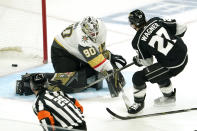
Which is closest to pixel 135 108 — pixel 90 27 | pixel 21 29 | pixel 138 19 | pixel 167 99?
pixel 167 99

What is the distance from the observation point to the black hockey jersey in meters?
4.22

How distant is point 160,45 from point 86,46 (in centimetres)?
78

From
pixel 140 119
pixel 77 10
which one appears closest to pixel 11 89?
pixel 140 119

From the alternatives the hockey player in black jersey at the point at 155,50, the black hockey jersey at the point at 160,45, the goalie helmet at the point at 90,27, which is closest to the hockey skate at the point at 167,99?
the hockey player in black jersey at the point at 155,50

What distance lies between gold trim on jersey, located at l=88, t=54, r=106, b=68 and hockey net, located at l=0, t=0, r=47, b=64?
1331 millimetres

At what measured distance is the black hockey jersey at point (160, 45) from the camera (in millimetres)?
4219

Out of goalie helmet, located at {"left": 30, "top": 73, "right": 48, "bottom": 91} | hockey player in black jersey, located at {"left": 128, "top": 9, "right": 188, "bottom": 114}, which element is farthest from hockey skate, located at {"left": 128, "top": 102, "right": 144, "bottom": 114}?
goalie helmet, located at {"left": 30, "top": 73, "right": 48, "bottom": 91}

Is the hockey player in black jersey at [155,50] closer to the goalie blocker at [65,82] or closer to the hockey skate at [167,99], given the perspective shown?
the hockey skate at [167,99]

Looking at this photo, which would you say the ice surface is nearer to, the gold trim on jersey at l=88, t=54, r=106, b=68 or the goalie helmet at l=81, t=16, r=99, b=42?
the gold trim on jersey at l=88, t=54, r=106, b=68

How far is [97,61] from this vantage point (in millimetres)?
4711

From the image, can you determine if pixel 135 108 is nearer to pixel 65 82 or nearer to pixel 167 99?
pixel 167 99

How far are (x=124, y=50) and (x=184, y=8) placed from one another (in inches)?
85.9

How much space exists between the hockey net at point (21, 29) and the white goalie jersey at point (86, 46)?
0.91m

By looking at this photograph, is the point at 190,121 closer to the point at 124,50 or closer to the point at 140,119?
the point at 140,119
